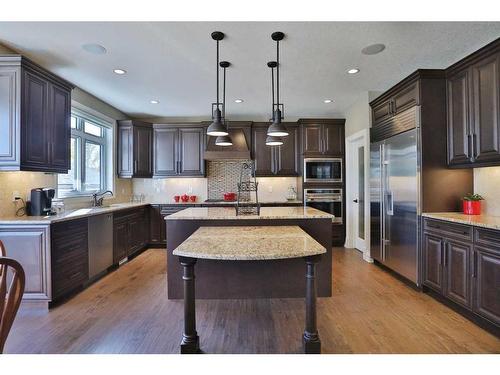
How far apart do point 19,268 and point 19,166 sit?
223 cm

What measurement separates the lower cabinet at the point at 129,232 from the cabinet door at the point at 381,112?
4.12 m

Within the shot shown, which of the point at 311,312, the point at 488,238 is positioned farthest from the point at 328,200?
the point at 311,312

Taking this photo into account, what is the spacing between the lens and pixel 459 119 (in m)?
2.99

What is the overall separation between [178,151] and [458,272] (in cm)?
474

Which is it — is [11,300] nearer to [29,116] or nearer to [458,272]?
[29,116]

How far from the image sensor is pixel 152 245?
541 cm

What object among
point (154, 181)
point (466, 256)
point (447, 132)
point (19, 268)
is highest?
point (447, 132)

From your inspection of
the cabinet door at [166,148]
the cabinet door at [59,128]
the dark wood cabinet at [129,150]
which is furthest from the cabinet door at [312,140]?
the cabinet door at [59,128]

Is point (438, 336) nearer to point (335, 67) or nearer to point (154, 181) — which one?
point (335, 67)

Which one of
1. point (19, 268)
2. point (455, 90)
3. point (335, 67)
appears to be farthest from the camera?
point (335, 67)

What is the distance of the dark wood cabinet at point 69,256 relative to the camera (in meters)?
2.83

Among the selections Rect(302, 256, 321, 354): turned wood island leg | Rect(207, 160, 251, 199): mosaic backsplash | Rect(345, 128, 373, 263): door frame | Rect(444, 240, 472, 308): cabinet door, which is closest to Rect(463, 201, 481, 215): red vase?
Rect(444, 240, 472, 308): cabinet door

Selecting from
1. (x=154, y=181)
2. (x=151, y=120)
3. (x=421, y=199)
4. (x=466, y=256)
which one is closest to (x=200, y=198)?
(x=154, y=181)

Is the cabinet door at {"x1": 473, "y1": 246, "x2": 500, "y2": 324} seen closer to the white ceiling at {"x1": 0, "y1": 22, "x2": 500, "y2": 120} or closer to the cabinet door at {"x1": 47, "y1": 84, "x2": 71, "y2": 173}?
the white ceiling at {"x1": 0, "y1": 22, "x2": 500, "y2": 120}
